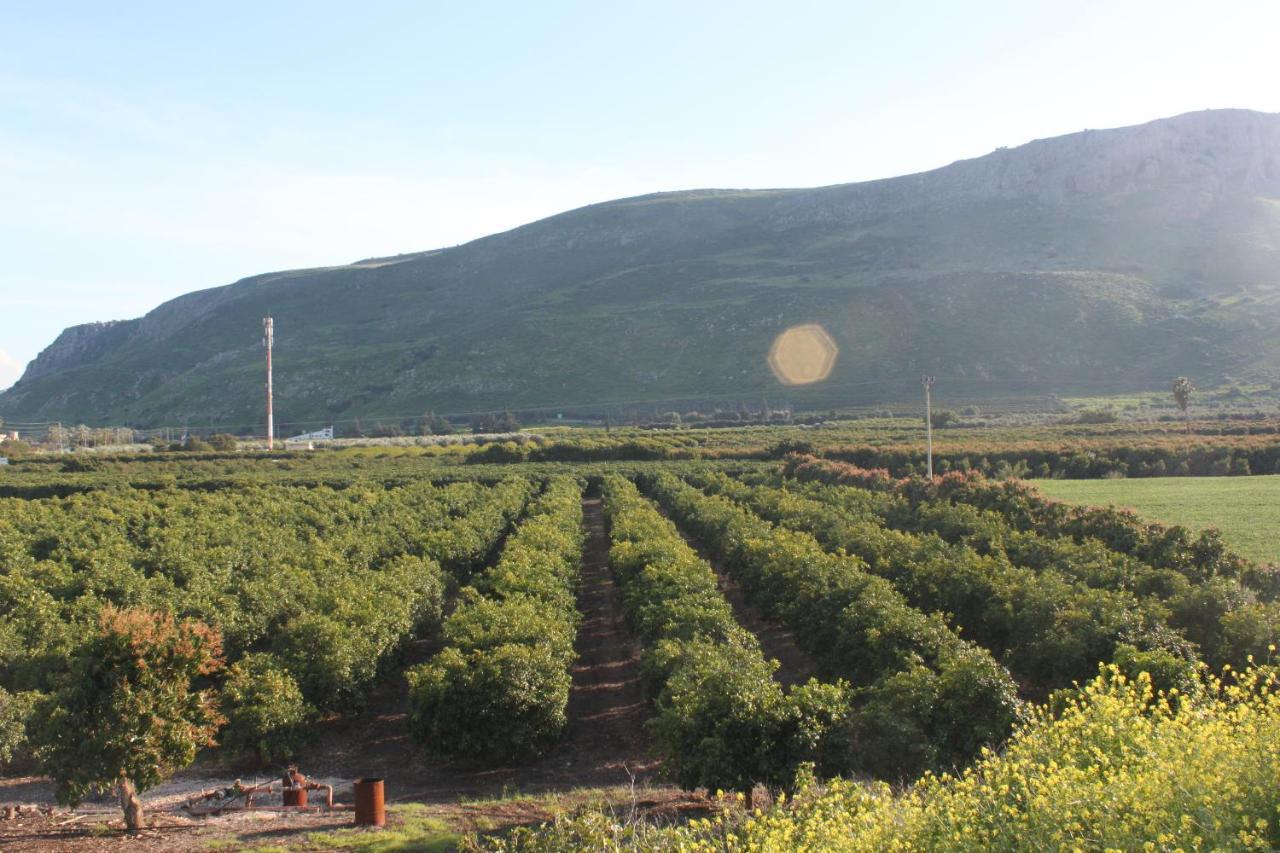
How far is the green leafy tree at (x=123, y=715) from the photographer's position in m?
12.6

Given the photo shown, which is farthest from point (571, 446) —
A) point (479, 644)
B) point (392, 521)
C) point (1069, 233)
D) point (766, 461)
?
point (1069, 233)

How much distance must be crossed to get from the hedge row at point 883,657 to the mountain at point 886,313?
307ft

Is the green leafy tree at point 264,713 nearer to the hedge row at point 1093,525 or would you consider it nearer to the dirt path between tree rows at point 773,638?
the dirt path between tree rows at point 773,638

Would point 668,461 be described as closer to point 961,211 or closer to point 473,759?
point 473,759

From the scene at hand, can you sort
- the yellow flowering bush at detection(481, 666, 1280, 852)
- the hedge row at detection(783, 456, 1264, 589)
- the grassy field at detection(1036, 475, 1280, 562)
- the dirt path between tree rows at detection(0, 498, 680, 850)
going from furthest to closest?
the grassy field at detection(1036, 475, 1280, 562) < the hedge row at detection(783, 456, 1264, 589) < the dirt path between tree rows at detection(0, 498, 680, 850) < the yellow flowering bush at detection(481, 666, 1280, 852)

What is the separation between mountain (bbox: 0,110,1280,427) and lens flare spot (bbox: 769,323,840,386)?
5.84 ft

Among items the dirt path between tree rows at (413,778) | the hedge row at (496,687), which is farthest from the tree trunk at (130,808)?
the hedge row at (496,687)

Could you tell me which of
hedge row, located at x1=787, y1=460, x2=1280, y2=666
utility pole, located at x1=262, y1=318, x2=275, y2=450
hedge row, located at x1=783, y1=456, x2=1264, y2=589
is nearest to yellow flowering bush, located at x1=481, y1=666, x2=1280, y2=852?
hedge row, located at x1=787, y1=460, x2=1280, y2=666

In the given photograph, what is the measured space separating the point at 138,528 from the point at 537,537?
67.0ft

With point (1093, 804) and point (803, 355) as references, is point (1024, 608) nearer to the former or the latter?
point (1093, 804)

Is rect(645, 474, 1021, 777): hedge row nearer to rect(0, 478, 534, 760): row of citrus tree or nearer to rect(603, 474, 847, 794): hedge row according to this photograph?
rect(603, 474, 847, 794): hedge row

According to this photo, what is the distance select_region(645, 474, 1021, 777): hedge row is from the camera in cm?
1267

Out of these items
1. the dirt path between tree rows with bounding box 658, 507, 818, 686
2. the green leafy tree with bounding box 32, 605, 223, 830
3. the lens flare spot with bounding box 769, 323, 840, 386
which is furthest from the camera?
the lens flare spot with bounding box 769, 323, 840, 386

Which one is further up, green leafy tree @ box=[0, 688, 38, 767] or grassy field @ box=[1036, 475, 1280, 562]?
green leafy tree @ box=[0, 688, 38, 767]
